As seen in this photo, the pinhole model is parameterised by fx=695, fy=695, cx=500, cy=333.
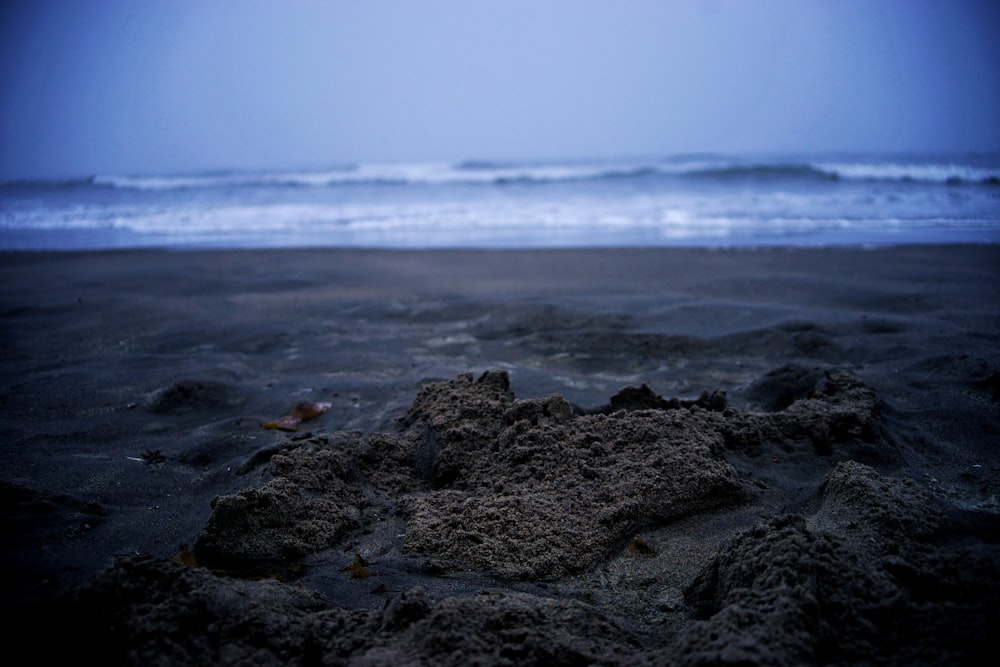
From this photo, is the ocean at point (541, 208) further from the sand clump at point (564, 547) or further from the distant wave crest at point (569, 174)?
the sand clump at point (564, 547)

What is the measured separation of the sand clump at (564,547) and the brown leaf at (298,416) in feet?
1.45

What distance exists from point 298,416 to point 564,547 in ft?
4.65

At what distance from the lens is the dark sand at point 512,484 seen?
50.3 inches

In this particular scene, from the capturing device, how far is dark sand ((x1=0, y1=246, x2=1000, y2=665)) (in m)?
1.28

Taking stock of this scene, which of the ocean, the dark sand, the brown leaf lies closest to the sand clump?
the dark sand

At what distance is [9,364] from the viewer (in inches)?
138

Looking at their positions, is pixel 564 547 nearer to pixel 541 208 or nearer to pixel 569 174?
pixel 541 208

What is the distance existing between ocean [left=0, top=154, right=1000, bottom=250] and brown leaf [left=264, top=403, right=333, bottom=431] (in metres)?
5.23

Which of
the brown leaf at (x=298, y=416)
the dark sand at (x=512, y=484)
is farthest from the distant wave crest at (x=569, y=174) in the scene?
the brown leaf at (x=298, y=416)

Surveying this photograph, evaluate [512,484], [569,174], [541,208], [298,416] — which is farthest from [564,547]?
[569,174]

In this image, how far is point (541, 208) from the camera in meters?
11.8

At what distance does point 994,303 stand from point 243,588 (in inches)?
180

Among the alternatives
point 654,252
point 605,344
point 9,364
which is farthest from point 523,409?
point 654,252

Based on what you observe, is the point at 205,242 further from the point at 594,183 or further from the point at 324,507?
the point at 594,183
